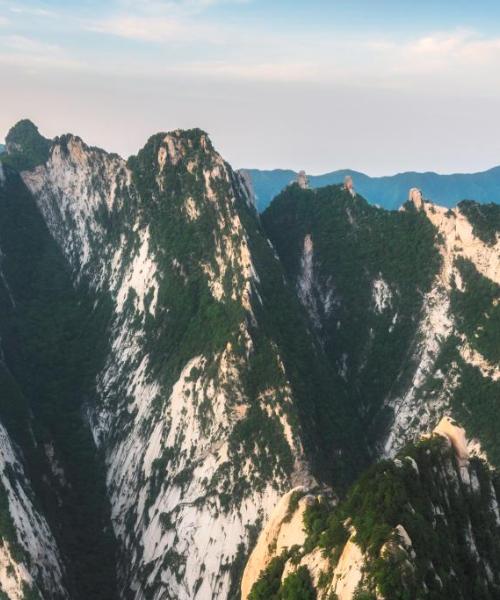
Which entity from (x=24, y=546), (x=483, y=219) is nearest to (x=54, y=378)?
(x=24, y=546)

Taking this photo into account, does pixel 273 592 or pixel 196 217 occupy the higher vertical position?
pixel 196 217

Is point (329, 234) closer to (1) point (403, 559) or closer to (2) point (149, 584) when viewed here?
(2) point (149, 584)

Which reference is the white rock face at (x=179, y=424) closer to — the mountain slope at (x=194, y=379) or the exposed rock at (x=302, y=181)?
the mountain slope at (x=194, y=379)

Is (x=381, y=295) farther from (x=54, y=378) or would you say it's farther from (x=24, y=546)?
(x=24, y=546)

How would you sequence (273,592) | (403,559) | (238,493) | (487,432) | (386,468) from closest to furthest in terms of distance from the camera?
(403,559) < (273,592) < (386,468) < (238,493) < (487,432)

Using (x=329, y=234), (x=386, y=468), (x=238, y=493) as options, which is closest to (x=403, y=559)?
(x=386, y=468)

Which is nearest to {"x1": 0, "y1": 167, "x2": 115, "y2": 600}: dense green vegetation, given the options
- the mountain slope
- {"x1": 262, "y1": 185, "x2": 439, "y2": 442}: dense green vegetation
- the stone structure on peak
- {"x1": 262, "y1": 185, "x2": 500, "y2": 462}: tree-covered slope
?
the mountain slope
